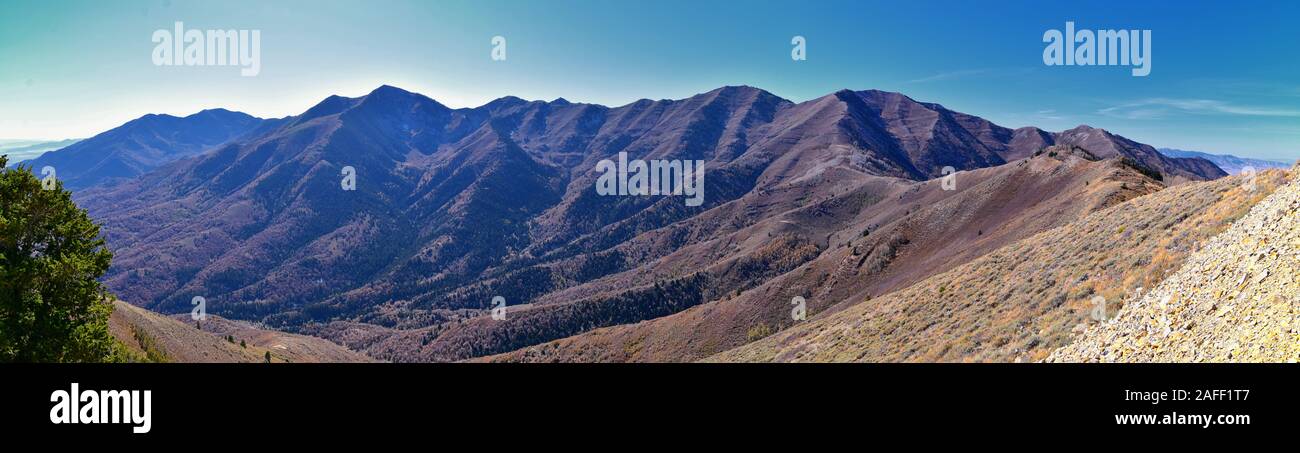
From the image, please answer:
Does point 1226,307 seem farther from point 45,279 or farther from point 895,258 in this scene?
point 895,258

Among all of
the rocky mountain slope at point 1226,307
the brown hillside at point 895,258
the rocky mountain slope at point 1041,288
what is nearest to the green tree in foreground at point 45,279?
the rocky mountain slope at point 1226,307

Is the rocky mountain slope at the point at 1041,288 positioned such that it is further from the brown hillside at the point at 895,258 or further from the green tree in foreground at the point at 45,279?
the green tree in foreground at the point at 45,279

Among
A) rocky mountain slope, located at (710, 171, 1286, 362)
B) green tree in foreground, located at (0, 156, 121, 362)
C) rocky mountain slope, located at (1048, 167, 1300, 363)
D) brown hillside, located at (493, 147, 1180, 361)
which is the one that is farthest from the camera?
brown hillside, located at (493, 147, 1180, 361)

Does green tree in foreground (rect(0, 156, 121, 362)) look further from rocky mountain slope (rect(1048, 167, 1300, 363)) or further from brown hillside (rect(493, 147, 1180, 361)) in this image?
brown hillside (rect(493, 147, 1180, 361))

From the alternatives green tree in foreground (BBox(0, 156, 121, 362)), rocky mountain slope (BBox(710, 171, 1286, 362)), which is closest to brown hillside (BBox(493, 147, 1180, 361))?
rocky mountain slope (BBox(710, 171, 1286, 362))

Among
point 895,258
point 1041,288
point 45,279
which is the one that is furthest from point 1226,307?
Answer: point 895,258
